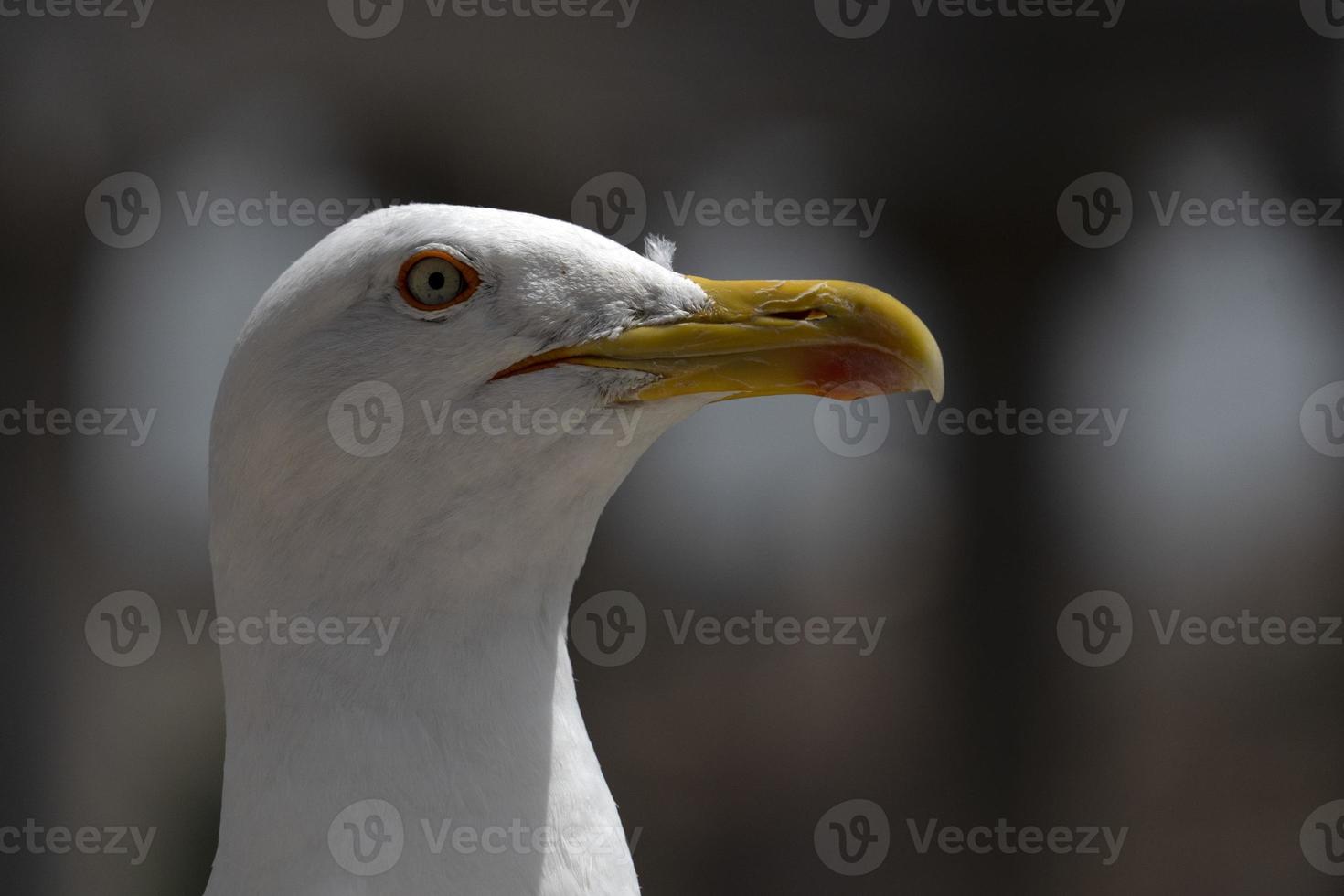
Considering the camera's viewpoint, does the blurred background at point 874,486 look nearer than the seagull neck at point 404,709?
No

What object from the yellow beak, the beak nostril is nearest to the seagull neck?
the yellow beak

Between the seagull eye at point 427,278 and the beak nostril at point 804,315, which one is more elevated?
the beak nostril at point 804,315

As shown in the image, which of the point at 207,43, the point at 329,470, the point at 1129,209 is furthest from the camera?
the point at 1129,209

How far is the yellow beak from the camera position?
1.21 meters

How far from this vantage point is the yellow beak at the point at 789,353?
1207 millimetres

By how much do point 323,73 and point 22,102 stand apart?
825mm

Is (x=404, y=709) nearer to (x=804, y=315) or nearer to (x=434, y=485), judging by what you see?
(x=434, y=485)

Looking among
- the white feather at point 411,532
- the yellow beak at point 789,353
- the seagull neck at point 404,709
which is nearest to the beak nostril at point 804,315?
the yellow beak at point 789,353

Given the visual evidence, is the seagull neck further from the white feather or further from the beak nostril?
the beak nostril

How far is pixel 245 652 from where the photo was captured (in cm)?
124

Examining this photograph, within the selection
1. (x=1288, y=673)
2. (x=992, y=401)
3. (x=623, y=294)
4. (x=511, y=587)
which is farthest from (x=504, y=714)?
(x=1288, y=673)

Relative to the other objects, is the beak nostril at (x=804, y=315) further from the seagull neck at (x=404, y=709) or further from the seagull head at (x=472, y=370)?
the seagull neck at (x=404, y=709)

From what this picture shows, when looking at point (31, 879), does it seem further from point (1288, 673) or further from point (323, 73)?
point (1288, 673)

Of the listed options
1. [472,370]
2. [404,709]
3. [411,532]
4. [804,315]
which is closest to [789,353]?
[804,315]
